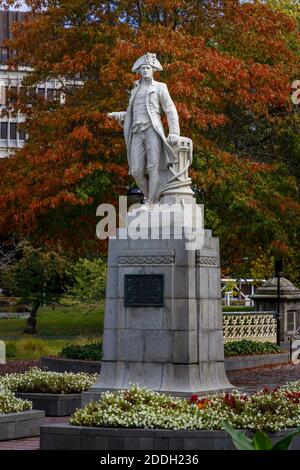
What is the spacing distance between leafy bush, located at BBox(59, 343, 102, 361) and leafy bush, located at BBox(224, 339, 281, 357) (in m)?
3.33

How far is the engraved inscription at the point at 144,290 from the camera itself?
17281 millimetres

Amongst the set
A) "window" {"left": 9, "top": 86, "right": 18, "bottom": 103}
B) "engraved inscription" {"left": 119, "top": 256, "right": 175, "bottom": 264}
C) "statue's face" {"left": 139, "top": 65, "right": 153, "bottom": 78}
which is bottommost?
"engraved inscription" {"left": 119, "top": 256, "right": 175, "bottom": 264}

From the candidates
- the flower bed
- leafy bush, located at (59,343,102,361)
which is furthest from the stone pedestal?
leafy bush, located at (59,343,102,361)

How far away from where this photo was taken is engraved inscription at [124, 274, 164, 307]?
17281 mm

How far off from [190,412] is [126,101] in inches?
542

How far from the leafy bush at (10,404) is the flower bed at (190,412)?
1.80 m

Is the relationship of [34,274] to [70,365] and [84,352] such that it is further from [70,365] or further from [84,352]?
[70,365]

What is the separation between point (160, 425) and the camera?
13.9m

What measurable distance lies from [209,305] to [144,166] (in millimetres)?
2409

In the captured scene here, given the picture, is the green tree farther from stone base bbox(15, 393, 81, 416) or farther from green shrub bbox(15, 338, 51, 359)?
stone base bbox(15, 393, 81, 416)

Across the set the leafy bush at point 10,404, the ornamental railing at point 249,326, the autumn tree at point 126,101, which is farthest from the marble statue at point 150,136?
the ornamental railing at point 249,326
